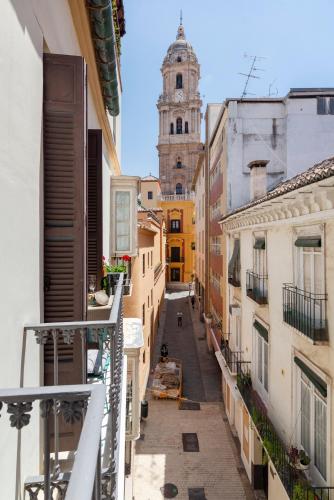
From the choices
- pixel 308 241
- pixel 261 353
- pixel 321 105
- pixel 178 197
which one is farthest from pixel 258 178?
pixel 178 197

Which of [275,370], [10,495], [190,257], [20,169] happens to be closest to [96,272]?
[20,169]

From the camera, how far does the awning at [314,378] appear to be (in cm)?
673

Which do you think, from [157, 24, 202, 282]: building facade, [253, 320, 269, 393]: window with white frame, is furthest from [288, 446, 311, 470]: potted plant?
[157, 24, 202, 282]: building facade

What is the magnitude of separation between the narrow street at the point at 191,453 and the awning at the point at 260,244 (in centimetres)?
810

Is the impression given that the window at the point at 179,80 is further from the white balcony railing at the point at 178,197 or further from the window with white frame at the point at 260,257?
the window with white frame at the point at 260,257

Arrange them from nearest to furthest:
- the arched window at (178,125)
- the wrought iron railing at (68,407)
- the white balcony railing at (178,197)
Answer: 1. the wrought iron railing at (68,407)
2. the white balcony railing at (178,197)
3. the arched window at (178,125)

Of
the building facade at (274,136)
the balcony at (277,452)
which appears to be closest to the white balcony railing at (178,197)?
the building facade at (274,136)

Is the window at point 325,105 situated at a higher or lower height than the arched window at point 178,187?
lower

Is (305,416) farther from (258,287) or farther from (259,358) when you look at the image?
(258,287)

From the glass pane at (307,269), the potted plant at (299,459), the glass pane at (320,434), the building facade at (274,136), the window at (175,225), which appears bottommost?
the potted plant at (299,459)

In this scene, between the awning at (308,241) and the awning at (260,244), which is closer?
the awning at (308,241)

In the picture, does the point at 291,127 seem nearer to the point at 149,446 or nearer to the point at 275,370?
the point at 275,370

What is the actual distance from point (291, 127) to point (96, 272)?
14.3 metres

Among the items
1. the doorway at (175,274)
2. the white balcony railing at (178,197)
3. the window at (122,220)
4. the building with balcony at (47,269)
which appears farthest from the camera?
the doorway at (175,274)
